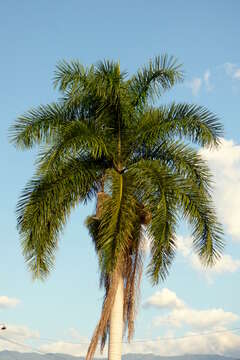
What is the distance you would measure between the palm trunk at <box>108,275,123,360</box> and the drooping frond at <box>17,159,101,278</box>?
2210 mm

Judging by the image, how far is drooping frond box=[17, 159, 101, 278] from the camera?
1552 cm

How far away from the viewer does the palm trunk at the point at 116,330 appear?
1557 centimetres

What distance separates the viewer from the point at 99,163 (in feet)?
56.2

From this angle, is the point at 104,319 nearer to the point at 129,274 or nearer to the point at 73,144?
the point at 129,274

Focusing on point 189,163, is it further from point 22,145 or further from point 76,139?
point 22,145

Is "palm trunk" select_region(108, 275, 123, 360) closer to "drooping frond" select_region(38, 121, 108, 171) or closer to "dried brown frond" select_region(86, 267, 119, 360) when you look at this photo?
"dried brown frond" select_region(86, 267, 119, 360)

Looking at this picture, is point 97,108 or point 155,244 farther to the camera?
point 97,108

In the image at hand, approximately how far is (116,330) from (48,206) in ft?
12.8

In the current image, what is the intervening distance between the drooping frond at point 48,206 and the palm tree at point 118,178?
0.09 ft

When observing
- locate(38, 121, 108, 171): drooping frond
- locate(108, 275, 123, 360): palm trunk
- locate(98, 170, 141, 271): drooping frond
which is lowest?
locate(108, 275, 123, 360): palm trunk

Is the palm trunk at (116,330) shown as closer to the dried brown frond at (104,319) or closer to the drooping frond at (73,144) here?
the dried brown frond at (104,319)


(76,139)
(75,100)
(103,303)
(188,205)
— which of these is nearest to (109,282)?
(103,303)

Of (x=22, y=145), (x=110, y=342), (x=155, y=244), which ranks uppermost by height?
(x=22, y=145)

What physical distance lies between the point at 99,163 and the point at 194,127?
305cm
